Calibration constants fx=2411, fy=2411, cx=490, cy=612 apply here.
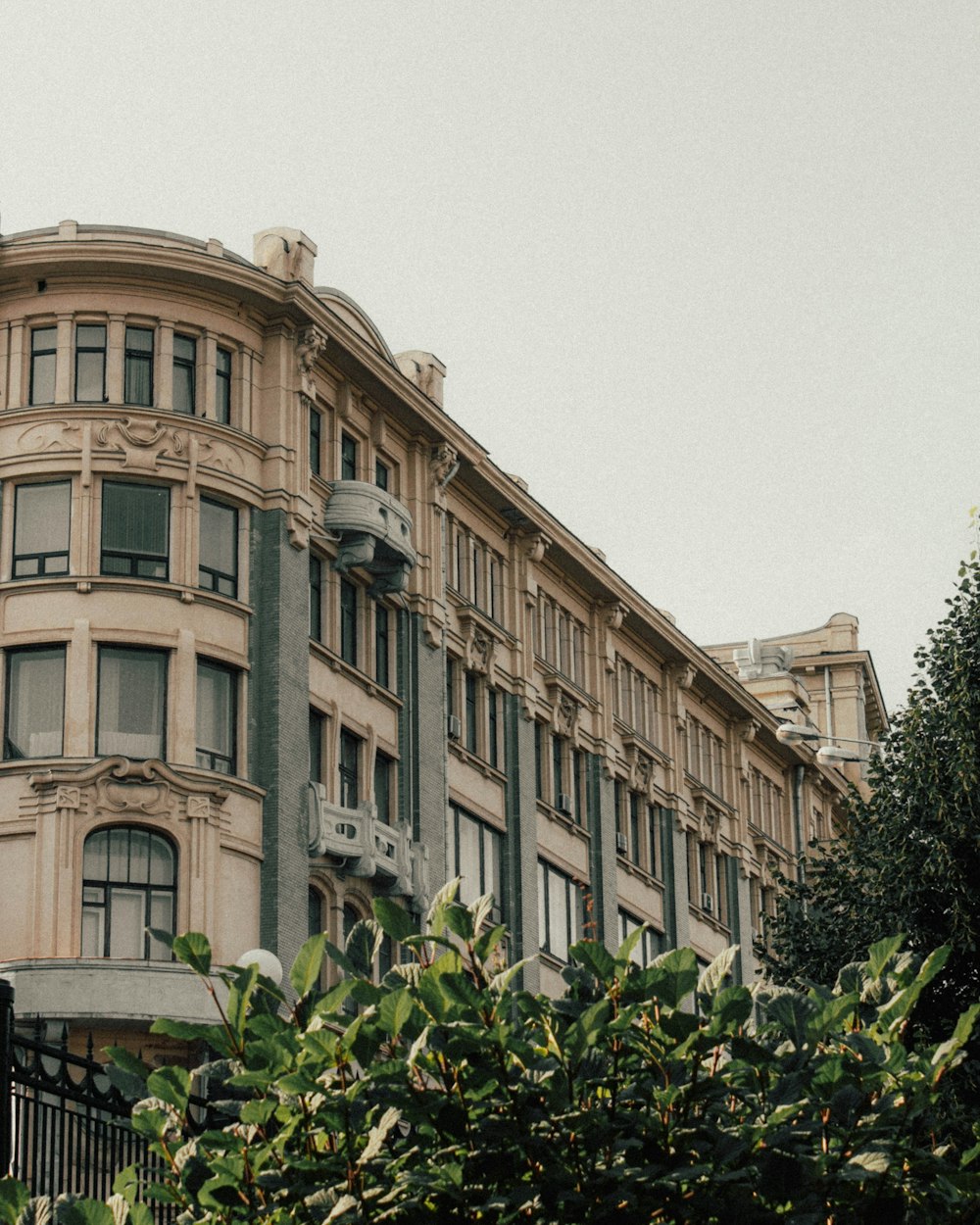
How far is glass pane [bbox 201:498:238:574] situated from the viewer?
40094 mm

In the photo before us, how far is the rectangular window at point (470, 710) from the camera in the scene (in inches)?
1874

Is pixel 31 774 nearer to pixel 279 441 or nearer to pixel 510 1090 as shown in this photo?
pixel 279 441

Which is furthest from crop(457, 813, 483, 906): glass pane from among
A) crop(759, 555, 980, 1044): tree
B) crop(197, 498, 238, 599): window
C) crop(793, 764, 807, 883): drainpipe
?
crop(793, 764, 807, 883): drainpipe

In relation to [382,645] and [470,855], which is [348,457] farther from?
[470,855]

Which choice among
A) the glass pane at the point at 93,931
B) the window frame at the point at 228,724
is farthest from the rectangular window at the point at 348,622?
the glass pane at the point at 93,931

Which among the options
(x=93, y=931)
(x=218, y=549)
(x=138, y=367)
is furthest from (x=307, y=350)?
(x=93, y=931)

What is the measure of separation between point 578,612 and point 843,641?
21447 millimetres

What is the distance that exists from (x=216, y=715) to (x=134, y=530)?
331 cm

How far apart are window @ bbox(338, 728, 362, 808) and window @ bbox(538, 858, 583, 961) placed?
7453mm

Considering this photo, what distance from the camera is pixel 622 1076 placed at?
431 inches

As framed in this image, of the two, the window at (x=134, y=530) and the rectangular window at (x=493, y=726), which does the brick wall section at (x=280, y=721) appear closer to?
the window at (x=134, y=530)

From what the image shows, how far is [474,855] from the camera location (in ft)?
153

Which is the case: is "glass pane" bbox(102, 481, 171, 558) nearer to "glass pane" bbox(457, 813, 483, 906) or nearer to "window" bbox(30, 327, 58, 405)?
"window" bbox(30, 327, 58, 405)

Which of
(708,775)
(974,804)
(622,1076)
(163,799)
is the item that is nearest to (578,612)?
(708,775)
